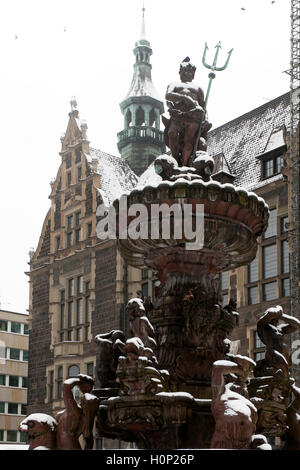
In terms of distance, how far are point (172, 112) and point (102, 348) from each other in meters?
2.87

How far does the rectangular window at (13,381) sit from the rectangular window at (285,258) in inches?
1055

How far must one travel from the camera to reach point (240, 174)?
1212 inches

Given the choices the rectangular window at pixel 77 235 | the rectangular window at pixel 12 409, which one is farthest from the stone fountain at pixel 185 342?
the rectangular window at pixel 12 409

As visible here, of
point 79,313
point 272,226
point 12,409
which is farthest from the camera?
point 12,409

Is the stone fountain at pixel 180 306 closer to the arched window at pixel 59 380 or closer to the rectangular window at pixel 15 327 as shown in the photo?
the arched window at pixel 59 380

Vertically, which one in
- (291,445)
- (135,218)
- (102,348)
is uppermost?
(135,218)

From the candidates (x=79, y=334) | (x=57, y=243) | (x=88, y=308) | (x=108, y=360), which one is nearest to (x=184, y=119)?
(x=108, y=360)

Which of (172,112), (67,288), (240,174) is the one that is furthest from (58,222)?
(172,112)

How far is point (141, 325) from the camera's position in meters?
8.99

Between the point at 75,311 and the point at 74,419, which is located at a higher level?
the point at 75,311

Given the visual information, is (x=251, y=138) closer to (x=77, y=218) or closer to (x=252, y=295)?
(x=252, y=295)

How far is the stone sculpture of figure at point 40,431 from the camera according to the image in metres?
8.07

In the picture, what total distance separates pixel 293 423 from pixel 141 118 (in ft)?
117

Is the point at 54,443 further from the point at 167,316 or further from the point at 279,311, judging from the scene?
the point at 279,311
